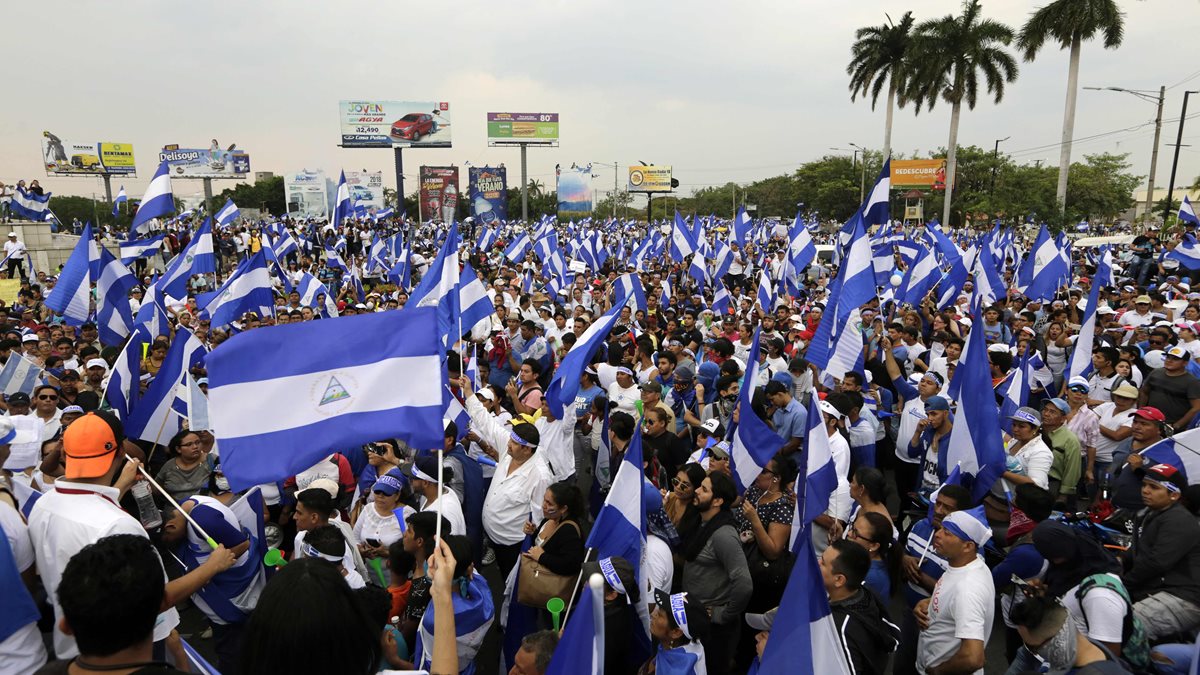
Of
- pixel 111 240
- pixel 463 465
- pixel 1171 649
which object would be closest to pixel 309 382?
pixel 463 465

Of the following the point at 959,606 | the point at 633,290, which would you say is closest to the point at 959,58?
the point at 633,290

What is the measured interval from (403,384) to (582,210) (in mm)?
75720

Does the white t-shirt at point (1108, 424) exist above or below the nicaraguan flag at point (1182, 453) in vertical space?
below

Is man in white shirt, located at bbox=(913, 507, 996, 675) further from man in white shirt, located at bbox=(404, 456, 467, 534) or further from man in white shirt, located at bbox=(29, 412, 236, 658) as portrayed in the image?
man in white shirt, located at bbox=(29, 412, 236, 658)

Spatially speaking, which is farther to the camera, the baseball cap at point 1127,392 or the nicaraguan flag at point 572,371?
the baseball cap at point 1127,392

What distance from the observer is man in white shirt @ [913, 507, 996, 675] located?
3.33 meters

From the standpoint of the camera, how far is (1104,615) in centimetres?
317

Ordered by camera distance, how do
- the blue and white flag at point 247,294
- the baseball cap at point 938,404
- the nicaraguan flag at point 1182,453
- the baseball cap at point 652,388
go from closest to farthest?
the nicaraguan flag at point 1182,453 → the baseball cap at point 938,404 → the baseball cap at point 652,388 → the blue and white flag at point 247,294

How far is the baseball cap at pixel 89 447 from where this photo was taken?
2836 mm

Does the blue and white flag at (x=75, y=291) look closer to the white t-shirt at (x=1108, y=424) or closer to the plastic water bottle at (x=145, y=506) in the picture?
the plastic water bottle at (x=145, y=506)

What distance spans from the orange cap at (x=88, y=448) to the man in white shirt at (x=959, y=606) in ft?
12.4

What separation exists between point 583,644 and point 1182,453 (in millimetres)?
4232

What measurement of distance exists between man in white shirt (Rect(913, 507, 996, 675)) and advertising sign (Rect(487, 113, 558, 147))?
2620 inches

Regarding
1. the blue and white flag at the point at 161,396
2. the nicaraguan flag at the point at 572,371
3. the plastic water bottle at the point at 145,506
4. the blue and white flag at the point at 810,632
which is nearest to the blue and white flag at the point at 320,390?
the plastic water bottle at the point at 145,506
